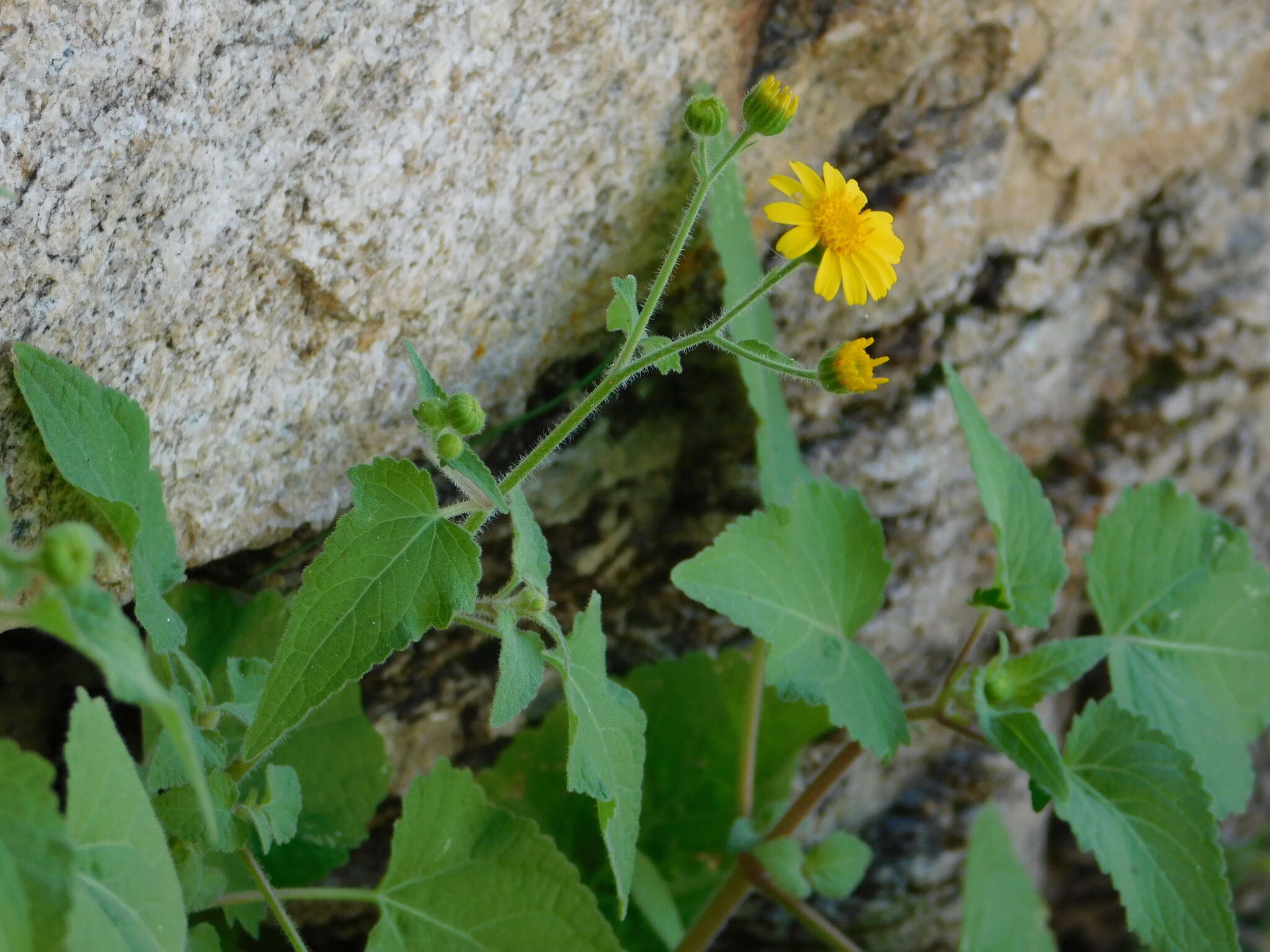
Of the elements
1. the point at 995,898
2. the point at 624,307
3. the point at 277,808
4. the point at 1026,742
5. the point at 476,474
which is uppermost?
the point at 624,307

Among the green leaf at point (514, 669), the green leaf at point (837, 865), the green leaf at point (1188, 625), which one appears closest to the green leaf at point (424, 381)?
the green leaf at point (514, 669)

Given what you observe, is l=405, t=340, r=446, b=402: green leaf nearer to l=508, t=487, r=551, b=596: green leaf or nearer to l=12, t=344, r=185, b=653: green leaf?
l=508, t=487, r=551, b=596: green leaf

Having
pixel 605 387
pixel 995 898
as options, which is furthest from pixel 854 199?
pixel 995 898

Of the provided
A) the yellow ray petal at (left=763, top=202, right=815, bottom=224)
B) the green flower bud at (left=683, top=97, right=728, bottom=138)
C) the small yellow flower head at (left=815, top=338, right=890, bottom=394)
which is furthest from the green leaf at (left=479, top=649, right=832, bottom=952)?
the green flower bud at (left=683, top=97, right=728, bottom=138)

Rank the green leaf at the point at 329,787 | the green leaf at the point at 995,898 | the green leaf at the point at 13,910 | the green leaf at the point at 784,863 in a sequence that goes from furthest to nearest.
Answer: the green leaf at the point at 995,898 → the green leaf at the point at 784,863 → the green leaf at the point at 329,787 → the green leaf at the point at 13,910

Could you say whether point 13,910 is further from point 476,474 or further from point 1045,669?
point 1045,669

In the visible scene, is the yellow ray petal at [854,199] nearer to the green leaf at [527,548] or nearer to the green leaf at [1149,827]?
the green leaf at [527,548]
